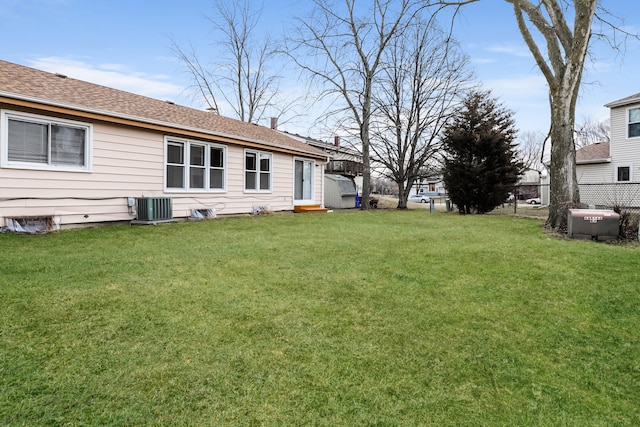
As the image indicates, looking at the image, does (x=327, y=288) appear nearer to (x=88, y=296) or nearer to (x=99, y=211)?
(x=88, y=296)

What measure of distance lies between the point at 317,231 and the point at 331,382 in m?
5.91

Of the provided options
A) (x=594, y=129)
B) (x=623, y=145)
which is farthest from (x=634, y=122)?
(x=594, y=129)

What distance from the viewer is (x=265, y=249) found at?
576 centimetres

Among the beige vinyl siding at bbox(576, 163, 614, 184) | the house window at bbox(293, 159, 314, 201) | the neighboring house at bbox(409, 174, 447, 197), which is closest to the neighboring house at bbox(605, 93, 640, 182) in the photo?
the beige vinyl siding at bbox(576, 163, 614, 184)

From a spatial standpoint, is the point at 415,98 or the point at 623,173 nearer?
the point at 623,173

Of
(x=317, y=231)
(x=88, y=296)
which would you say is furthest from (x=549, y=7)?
(x=88, y=296)

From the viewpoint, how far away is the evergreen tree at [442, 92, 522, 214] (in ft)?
47.1

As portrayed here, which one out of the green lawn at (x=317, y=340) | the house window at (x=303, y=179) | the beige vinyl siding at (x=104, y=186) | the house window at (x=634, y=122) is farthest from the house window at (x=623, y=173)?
the beige vinyl siding at (x=104, y=186)

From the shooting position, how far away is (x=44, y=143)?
24.1ft

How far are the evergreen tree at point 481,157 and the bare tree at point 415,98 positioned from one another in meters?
5.50

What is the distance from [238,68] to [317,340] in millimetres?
27164

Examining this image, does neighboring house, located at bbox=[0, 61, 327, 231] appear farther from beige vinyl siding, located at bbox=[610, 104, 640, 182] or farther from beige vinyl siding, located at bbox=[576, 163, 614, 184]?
beige vinyl siding, located at bbox=[576, 163, 614, 184]

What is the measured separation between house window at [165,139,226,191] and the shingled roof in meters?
0.59

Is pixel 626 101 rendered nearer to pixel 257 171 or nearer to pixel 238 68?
pixel 257 171
